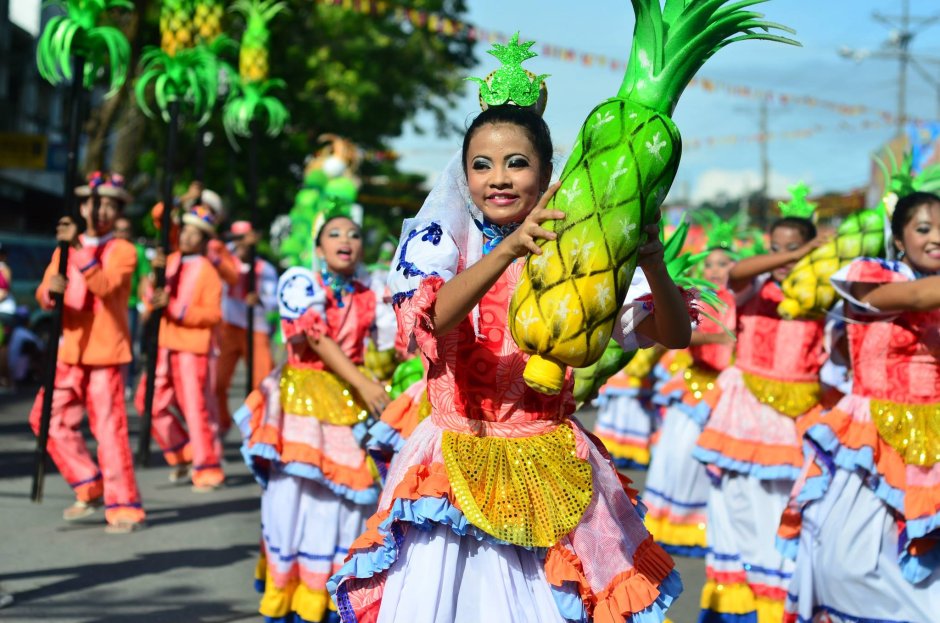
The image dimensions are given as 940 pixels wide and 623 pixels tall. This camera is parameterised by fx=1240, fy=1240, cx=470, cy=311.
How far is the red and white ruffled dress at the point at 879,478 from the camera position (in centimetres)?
484

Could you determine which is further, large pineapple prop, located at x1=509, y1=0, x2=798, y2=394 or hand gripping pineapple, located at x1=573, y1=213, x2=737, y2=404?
hand gripping pineapple, located at x1=573, y1=213, x2=737, y2=404

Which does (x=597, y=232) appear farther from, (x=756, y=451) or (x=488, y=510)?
(x=756, y=451)

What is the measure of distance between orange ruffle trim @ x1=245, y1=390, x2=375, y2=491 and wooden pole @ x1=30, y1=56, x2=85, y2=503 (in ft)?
5.68

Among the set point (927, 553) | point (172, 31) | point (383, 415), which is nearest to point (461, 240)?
point (383, 415)

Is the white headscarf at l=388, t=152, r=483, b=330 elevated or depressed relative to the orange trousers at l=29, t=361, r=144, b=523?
elevated

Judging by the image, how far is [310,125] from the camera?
22.7 m

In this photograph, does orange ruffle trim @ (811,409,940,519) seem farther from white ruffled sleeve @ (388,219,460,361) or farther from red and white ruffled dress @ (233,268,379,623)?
white ruffled sleeve @ (388,219,460,361)

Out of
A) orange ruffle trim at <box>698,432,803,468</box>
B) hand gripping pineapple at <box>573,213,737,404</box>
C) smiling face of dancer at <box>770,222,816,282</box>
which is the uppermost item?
smiling face of dancer at <box>770,222,816,282</box>

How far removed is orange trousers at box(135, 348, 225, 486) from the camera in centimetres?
970

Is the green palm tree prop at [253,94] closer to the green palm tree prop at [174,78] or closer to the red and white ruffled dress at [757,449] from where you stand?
the green palm tree prop at [174,78]

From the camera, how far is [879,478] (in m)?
4.95

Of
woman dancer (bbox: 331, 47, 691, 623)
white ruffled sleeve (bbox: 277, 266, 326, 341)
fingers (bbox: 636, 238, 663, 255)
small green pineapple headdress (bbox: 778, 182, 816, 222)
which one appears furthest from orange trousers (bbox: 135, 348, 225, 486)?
fingers (bbox: 636, 238, 663, 255)

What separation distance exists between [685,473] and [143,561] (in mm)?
3516

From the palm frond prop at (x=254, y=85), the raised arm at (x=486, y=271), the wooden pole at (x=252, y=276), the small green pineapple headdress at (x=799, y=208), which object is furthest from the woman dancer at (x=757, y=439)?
the palm frond prop at (x=254, y=85)
